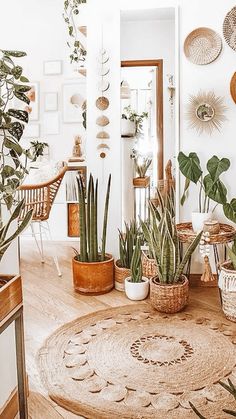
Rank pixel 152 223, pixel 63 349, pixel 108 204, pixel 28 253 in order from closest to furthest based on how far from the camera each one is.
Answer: pixel 63 349
pixel 152 223
pixel 108 204
pixel 28 253

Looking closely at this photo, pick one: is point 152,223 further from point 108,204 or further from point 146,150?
point 146,150

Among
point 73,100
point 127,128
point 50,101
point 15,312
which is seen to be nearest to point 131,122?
point 127,128

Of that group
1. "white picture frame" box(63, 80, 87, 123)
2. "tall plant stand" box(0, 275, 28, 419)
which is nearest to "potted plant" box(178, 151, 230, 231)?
"tall plant stand" box(0, 275, 28, 419)

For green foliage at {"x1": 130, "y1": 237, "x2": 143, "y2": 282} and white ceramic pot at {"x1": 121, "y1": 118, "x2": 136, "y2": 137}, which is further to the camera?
white ceramic pot at {"x1": 121, "y1": 118, "x2": 136, "y2": 137}

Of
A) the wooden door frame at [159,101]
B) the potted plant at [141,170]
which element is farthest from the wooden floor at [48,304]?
the wooden door frame at [159,101]

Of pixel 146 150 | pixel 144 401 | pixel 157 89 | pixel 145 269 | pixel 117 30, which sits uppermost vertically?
pixel 117 30

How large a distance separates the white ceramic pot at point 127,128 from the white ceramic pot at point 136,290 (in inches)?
48.8

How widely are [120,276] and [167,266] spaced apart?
0.61m

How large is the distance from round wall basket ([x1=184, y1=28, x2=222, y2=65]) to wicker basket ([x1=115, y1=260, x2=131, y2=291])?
5.72ft

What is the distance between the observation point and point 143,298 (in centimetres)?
401

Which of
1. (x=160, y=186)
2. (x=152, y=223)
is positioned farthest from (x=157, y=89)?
(x=152, y=223)

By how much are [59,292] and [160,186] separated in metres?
1.21

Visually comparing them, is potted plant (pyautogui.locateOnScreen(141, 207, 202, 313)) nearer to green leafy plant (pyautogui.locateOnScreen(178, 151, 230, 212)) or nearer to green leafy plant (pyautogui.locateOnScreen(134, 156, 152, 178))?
green leafy plant (pyautogui.locateOnScreen(178, 151, 230, 212))

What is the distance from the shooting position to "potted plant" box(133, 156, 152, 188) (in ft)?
14.6
